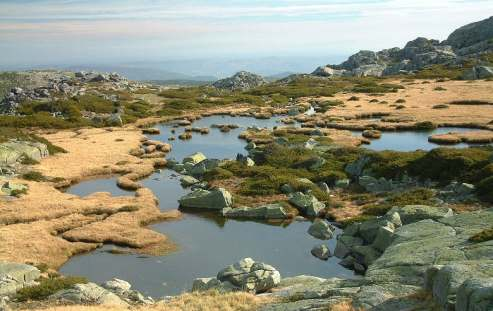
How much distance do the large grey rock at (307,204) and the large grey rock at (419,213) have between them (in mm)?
9667

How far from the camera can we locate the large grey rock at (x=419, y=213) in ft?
117

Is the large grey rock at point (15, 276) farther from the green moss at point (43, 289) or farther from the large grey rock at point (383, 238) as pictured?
the large grey rock at point (383, 238)

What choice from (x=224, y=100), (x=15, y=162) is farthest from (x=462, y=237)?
Result: (x=224, y=100)

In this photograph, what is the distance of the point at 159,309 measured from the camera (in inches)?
952

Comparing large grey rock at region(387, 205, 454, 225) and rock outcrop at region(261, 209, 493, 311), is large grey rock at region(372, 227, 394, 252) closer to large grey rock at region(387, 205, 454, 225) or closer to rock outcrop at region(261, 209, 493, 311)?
large grey rock at region(387, 205, 454, 225)

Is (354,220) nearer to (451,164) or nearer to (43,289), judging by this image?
(451,164)

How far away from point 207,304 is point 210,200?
25.8 m

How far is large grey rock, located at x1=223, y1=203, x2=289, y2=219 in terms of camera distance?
45.7 metres

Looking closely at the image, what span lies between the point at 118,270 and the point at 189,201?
15423 mm

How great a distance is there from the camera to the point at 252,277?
2850 centimetres

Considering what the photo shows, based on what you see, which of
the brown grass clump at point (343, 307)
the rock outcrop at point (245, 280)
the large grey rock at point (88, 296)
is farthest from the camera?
the rock outcrop at point (245, 280)

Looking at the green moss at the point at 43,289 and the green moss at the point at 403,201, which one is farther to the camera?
the green moss at the point at 403,201

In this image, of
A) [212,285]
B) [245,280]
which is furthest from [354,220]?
[212,285]

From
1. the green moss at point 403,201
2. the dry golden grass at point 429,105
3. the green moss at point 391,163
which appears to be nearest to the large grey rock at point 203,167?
the green moss at point 391,163
